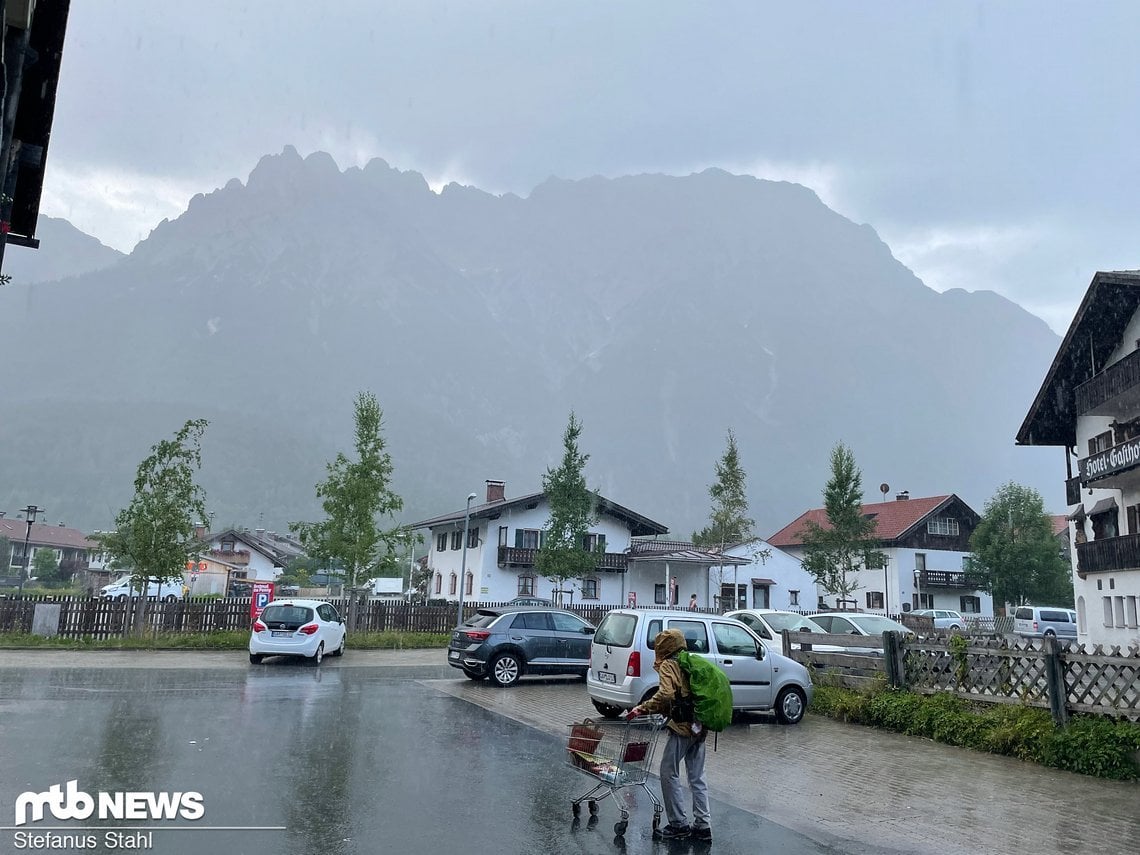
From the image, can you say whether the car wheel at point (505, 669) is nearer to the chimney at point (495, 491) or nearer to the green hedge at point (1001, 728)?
the green hedge at point (1001, 728)

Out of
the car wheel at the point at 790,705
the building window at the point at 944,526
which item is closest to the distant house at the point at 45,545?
the building window at the point at 944,526

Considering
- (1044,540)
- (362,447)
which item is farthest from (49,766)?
(1044,540)

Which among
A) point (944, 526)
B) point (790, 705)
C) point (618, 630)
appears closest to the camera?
point (618, 630)

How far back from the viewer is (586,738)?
736 cm

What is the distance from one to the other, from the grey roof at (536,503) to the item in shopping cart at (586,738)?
38.5 meters

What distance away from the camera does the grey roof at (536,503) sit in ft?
156

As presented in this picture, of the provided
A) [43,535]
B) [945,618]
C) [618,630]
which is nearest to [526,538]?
[945,618]

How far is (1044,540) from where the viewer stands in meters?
52.6

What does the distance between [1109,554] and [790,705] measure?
22694 mm

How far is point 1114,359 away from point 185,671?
3198cm

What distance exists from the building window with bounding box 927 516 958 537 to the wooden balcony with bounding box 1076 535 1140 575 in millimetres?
28125

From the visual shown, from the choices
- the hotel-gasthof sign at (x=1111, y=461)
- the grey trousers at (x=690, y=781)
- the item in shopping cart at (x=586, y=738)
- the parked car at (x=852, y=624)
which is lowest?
the grey trousers at (x=690, y=781)

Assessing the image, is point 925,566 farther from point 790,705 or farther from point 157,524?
point 157,524

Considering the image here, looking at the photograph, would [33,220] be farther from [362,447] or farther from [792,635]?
[362,447]
